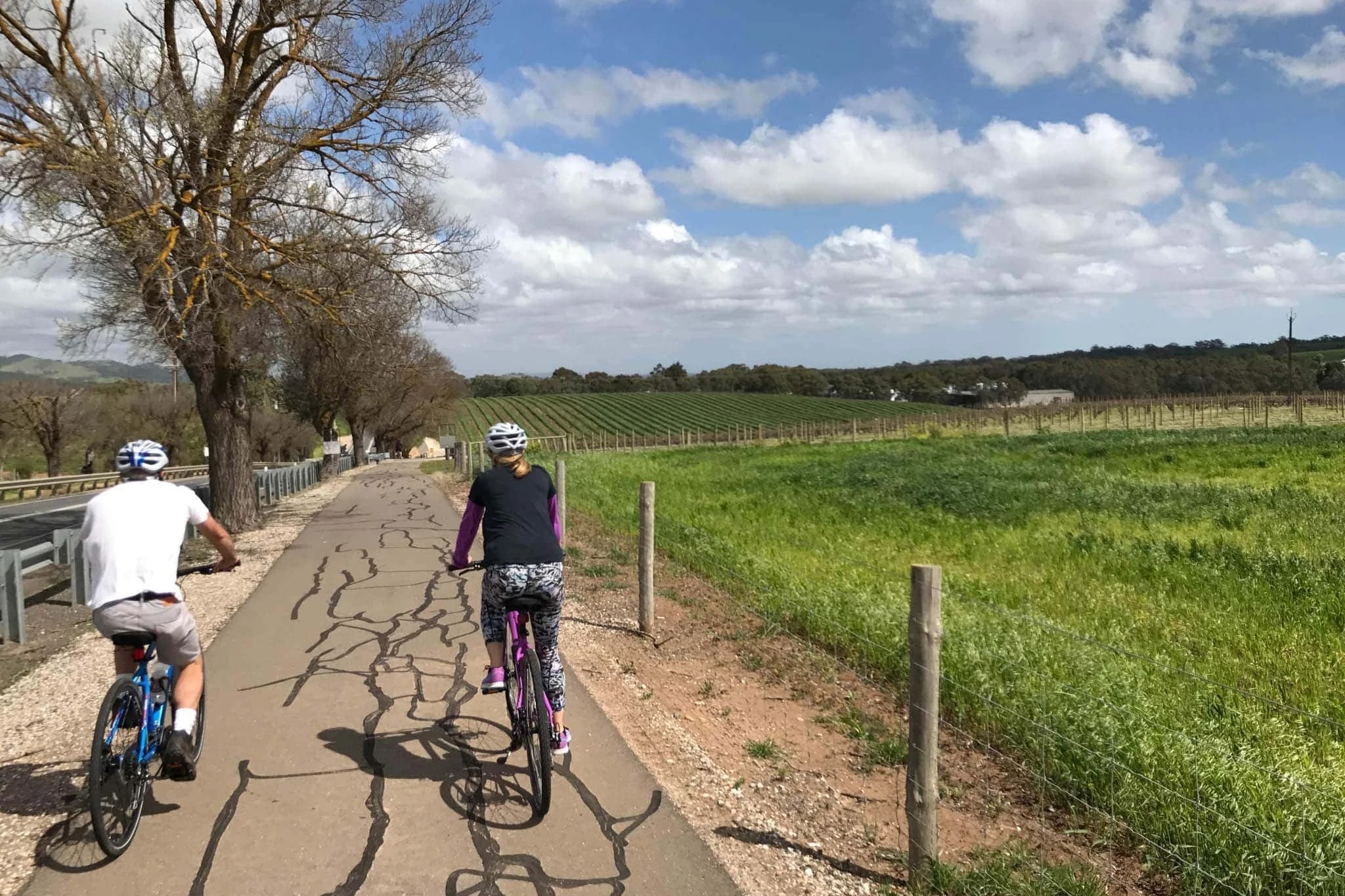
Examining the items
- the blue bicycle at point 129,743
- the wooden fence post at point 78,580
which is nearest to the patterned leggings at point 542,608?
the blue bicycle at point 129,743

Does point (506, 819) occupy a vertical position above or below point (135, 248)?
below

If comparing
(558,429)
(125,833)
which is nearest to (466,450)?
(125,833)

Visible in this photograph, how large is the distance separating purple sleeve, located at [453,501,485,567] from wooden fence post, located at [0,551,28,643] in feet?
17.5

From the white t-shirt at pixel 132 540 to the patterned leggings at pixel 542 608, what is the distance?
1498mm

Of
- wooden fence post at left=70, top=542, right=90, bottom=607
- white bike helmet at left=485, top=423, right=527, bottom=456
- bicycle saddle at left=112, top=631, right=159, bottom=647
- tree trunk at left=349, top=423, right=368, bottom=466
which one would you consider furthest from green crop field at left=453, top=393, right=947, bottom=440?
bicycle saddle at left=112, top=631, right=159, bottom=647

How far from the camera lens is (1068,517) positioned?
48.3ft

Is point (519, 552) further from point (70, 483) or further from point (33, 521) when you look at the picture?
point (70, 483)

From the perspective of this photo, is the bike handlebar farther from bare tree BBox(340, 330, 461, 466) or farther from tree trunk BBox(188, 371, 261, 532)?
bare tree BBox(340, 330, 461, 466)

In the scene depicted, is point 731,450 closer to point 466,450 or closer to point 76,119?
point 466,450

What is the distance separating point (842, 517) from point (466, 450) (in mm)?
19563

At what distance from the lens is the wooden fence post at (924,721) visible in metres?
3.70

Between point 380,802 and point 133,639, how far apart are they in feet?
4.75

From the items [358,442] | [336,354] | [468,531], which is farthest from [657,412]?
[468,531]

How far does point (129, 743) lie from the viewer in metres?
4.27
